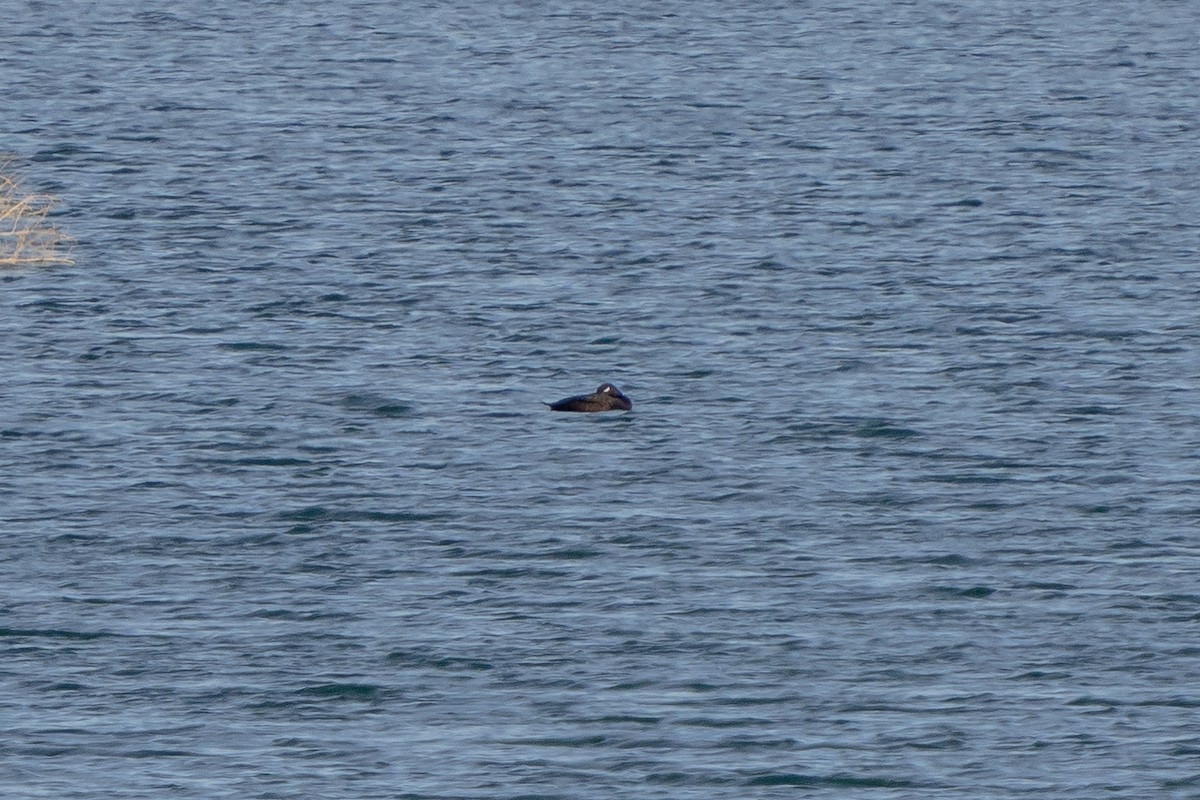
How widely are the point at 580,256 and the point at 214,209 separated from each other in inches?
309

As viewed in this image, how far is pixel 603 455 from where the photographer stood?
32438mm

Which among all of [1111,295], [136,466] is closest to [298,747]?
[136,466]

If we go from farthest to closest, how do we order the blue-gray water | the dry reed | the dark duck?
the dry reed, the dark duck, the blue-gray water

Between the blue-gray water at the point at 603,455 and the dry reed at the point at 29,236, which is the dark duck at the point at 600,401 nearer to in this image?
the blue-gray water at the point at 603,455

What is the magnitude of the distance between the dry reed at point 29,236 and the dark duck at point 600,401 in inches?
472

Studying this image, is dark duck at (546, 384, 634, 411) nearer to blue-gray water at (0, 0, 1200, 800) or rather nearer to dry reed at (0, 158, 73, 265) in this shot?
blue-gray water at (0, 0, 1200, 800)

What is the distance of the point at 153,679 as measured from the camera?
24797 mm

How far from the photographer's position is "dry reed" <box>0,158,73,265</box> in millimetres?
43781

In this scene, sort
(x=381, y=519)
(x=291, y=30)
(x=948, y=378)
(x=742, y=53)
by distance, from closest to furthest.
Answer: (x=381, y=519), (x=948, y=378), (x=742, y=53), (x=291, y=30)

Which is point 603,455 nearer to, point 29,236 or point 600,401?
point 600,401

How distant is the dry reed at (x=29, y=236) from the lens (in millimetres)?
43781

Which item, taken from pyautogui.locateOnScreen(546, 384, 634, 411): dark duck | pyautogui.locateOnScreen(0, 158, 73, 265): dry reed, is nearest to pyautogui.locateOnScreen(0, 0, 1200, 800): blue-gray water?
pyautogui.locateOnScreen(546, 384, 634, 411): dark duck

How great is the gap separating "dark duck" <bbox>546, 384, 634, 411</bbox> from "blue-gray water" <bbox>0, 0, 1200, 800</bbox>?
0.19 metres

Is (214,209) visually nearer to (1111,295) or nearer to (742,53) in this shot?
(1111,295)
